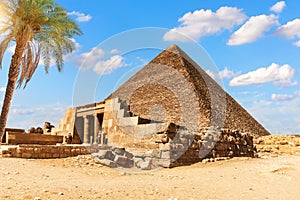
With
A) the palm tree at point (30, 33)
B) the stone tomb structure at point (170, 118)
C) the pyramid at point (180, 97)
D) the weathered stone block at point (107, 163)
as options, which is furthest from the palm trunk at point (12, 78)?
the pyramid at point (180, 97)

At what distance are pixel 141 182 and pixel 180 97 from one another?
5914cm

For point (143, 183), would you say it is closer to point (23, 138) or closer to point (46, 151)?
point (46, 151)

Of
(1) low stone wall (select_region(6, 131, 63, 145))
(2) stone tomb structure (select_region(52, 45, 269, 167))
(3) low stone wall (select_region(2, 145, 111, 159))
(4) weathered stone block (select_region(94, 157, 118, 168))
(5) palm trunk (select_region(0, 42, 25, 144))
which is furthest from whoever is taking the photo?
(1) low stone wall (select_region(6, 131, 63, 145))

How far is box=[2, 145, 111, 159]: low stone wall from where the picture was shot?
393 inches

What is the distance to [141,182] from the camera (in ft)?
22.7

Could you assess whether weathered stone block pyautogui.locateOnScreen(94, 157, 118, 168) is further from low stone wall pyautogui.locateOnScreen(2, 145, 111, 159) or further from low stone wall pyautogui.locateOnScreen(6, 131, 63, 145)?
low stone wall pyautogui.locateOnScreen(6, 131, 63, 145)

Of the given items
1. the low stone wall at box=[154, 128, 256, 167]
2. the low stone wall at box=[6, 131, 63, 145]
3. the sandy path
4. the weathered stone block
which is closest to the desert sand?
the sandy path

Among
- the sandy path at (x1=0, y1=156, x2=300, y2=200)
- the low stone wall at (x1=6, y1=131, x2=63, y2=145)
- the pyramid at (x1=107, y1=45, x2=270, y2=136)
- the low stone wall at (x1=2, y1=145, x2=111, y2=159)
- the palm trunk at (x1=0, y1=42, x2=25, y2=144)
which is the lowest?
the sandy path at (x1=0, y1=156, x2=300, y2=200)

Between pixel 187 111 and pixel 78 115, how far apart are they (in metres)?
42.3

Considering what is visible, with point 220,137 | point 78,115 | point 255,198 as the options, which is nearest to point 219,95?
point 78,115

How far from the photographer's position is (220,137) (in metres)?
12.5

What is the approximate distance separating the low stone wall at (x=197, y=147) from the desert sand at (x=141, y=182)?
50 centimetres

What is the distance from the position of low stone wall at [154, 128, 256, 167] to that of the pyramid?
40842 mm

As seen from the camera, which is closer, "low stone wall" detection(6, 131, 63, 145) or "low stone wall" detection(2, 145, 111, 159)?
"low stone wall" detection(2, 145, 111, 159)
